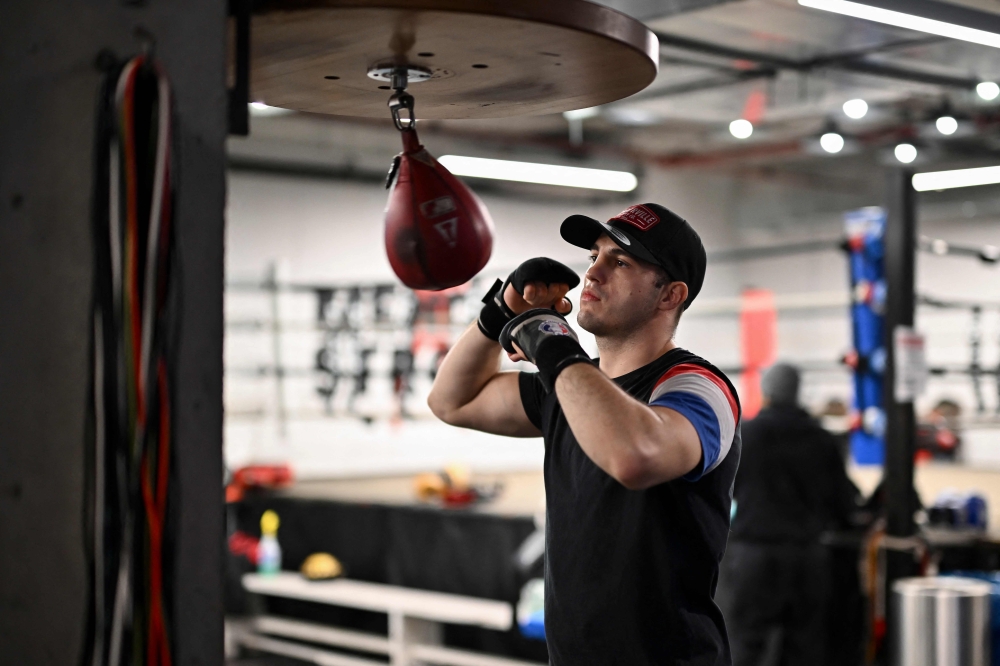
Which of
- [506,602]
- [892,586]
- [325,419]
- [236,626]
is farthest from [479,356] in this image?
[325,419]

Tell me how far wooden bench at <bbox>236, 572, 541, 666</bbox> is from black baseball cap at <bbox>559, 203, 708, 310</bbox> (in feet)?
12.9

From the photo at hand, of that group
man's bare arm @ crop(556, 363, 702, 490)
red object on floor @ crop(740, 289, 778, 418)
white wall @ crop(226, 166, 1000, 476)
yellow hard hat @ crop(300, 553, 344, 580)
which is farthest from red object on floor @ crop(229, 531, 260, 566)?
man's bare arm @ crop(556, 363, 702, 490)

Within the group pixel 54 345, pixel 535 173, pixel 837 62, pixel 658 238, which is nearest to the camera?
pixel 54 345

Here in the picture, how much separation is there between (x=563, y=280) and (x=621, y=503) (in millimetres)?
475

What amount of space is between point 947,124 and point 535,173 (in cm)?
301

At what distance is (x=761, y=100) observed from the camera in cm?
832

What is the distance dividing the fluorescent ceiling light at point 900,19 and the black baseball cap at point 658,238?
2.66 m

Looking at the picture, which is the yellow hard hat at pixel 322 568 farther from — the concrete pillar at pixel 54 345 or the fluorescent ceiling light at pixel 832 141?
the concrete pillar at pixel 54 345

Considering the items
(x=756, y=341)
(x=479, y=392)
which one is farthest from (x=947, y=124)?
(x=479, y=392)

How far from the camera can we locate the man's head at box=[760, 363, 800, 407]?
564cm

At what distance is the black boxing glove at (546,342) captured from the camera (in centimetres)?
197

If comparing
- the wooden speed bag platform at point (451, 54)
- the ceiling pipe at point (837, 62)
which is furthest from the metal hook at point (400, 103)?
the ceiling pipe at point (837, 62)

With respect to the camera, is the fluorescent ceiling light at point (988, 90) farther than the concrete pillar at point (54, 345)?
Yes

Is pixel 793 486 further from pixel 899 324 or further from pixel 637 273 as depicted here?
pixel 637 273
